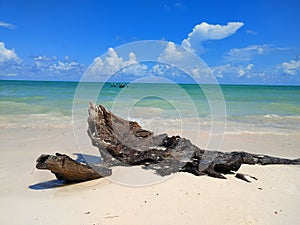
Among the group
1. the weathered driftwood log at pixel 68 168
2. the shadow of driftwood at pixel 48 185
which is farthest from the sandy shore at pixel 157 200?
the weathered driftwood log at pixel 68 168

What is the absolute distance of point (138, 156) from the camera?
5734 mm

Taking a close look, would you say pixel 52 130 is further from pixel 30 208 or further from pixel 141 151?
pixel 30 208

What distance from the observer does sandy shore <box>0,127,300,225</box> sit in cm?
359

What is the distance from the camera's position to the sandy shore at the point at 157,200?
11.8 ft

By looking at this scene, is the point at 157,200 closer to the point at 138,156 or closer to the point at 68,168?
the point at 68,168

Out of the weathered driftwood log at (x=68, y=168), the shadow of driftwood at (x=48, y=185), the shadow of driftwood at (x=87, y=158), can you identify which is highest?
the weathered driftwood log at (x=68, y=168)

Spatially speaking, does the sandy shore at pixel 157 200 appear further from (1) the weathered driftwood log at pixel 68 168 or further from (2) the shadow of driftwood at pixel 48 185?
(1) the weathered driftwood log at pixel 68 168

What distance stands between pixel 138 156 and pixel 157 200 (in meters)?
1.74

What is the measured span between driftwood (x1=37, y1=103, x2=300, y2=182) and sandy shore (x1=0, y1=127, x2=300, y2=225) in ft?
0.79

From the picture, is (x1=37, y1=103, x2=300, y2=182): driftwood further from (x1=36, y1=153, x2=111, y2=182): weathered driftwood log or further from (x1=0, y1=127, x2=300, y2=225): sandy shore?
(x1=0, y1=127, x2=300, y2=225): sandy shore

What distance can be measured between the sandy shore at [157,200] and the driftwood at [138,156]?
242 mm

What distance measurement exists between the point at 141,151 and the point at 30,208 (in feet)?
8.60

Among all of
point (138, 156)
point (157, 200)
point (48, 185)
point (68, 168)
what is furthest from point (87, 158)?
point (157, 200)

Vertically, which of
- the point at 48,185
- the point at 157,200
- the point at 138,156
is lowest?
the point at 48,185
